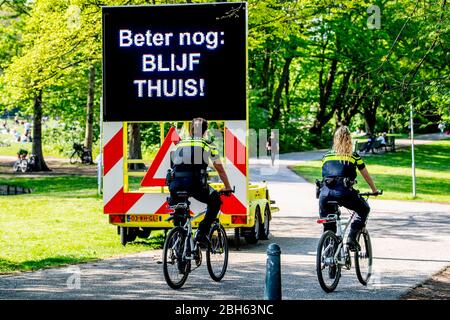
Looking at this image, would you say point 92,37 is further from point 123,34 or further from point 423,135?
point 423,135

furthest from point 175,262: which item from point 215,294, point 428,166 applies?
point 428,166

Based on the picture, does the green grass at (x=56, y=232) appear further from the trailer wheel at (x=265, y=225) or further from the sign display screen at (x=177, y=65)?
the sign display screen at (x=177, y=65)

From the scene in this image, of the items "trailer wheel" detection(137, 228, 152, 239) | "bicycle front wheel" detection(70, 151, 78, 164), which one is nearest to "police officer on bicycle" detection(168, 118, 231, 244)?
"trailer wheel" detection(137, 228, 152, 239)

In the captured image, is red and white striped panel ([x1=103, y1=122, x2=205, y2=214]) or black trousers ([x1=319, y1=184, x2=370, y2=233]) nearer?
black trousers ([x1=319, y1=184, x2=370, y2=233])

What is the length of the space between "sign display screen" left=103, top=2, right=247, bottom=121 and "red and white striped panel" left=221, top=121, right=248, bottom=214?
21cm

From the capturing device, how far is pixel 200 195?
34.9 feet

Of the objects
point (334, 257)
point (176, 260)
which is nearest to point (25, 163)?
point (176, 260)

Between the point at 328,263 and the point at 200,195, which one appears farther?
the point at 200,195

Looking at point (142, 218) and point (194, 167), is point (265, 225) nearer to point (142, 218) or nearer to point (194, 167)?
point (142, 218)

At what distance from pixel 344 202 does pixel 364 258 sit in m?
0.89

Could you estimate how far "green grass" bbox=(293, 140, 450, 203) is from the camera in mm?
29406

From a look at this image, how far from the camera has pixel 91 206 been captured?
2298 centimetres

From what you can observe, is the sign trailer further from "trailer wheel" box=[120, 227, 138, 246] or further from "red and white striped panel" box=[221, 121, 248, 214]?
"trailer wheel" box=[120, 227, 138, 246]

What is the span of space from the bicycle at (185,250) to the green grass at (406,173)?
16.8m
